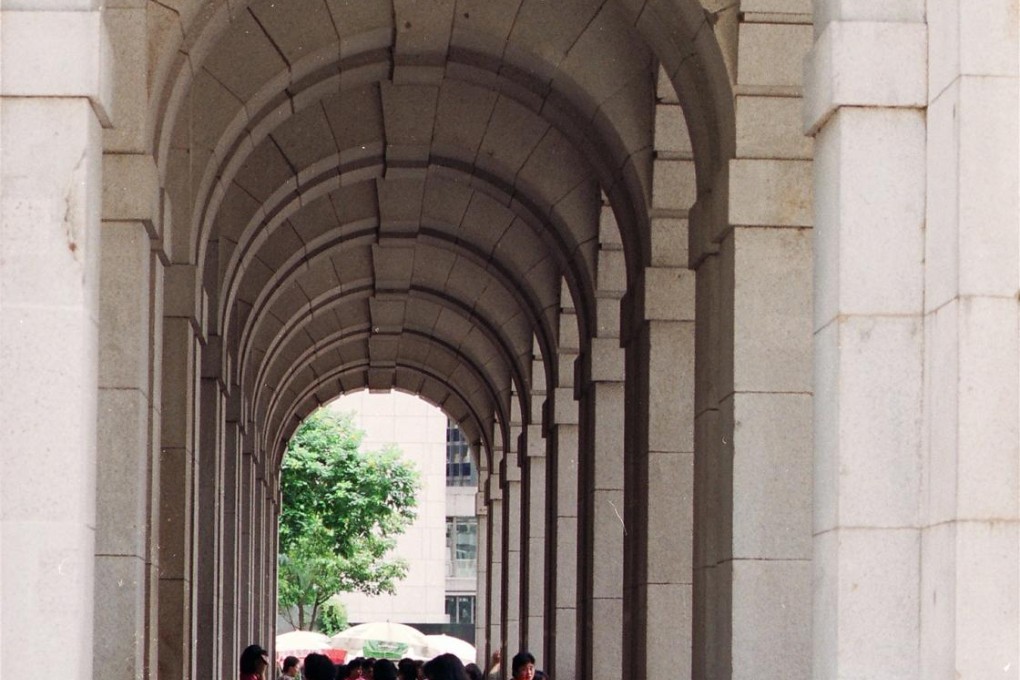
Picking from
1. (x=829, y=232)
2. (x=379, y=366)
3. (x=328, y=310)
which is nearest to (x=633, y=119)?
(x=829, y=232)

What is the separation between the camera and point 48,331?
296 inches

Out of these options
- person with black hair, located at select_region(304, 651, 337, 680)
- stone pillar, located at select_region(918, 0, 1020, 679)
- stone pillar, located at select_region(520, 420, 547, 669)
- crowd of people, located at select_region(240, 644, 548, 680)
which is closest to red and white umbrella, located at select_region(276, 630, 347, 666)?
stone pillar, located at select_region(520, 420, 547, 669)

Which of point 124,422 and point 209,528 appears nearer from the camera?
point 124,422

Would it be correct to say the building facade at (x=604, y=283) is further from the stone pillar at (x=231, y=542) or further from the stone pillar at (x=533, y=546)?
the stone pillar at (x=533, y=546)

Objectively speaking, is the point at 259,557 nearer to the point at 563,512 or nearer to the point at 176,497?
the point at 563,512

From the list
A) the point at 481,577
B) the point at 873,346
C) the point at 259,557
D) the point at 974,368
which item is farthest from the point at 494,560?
the point at 974,368

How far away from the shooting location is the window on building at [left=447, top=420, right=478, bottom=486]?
8550 centimetres

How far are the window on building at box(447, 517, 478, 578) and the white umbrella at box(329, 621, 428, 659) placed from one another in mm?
39313

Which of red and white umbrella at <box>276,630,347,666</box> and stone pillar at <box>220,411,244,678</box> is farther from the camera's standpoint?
red and white umbrella at <box>276,630,347,666</box>

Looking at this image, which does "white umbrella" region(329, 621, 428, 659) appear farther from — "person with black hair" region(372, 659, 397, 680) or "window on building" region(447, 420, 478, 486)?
"window on building" region(447, 420, 478, 486)

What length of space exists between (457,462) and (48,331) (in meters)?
78.8

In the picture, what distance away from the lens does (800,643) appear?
11789 mm

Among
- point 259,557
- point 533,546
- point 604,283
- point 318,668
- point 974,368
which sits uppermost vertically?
point 604,283

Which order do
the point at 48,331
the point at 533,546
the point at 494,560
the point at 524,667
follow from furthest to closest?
1. the point at 494,560
2. the point at 533,546
3. the point at 524,667
4. the point at 48,331
